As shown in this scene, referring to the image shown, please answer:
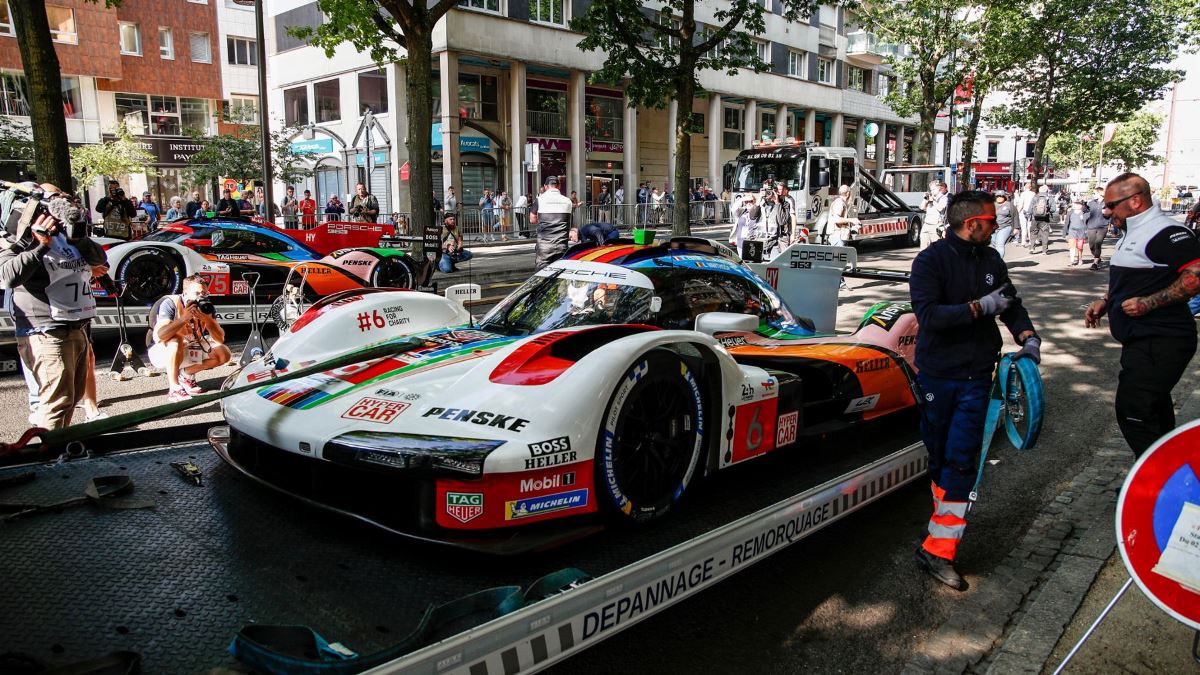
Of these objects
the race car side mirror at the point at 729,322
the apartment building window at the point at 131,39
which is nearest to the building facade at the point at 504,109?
the apartment building window at the point at 131,39

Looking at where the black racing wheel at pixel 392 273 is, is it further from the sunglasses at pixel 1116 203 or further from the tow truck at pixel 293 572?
the sunglasses at pixel 1116 203

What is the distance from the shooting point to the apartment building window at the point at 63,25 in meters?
30.9

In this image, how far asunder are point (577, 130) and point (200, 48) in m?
18.8

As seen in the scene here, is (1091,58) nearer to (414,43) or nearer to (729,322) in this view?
(414,43)

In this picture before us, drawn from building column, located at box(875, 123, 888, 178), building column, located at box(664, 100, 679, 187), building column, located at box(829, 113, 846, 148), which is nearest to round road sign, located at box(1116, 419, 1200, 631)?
building column, located at box(664, 100, 679, 187)

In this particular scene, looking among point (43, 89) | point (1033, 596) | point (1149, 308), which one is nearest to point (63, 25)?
point (43, 89)

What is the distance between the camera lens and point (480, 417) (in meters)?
3.09

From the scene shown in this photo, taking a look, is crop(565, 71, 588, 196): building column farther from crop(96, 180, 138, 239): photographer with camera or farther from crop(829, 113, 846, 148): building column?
crop(829, 113, 846, 148): building column

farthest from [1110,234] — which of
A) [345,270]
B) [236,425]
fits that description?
[236,425]

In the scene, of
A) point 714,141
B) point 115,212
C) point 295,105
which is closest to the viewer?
point 115,212

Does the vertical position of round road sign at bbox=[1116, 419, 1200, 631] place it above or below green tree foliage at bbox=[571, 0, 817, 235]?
below

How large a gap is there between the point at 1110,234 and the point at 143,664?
2605cm

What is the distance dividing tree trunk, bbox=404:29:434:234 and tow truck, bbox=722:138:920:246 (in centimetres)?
946

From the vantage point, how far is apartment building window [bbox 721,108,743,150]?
42031mm
